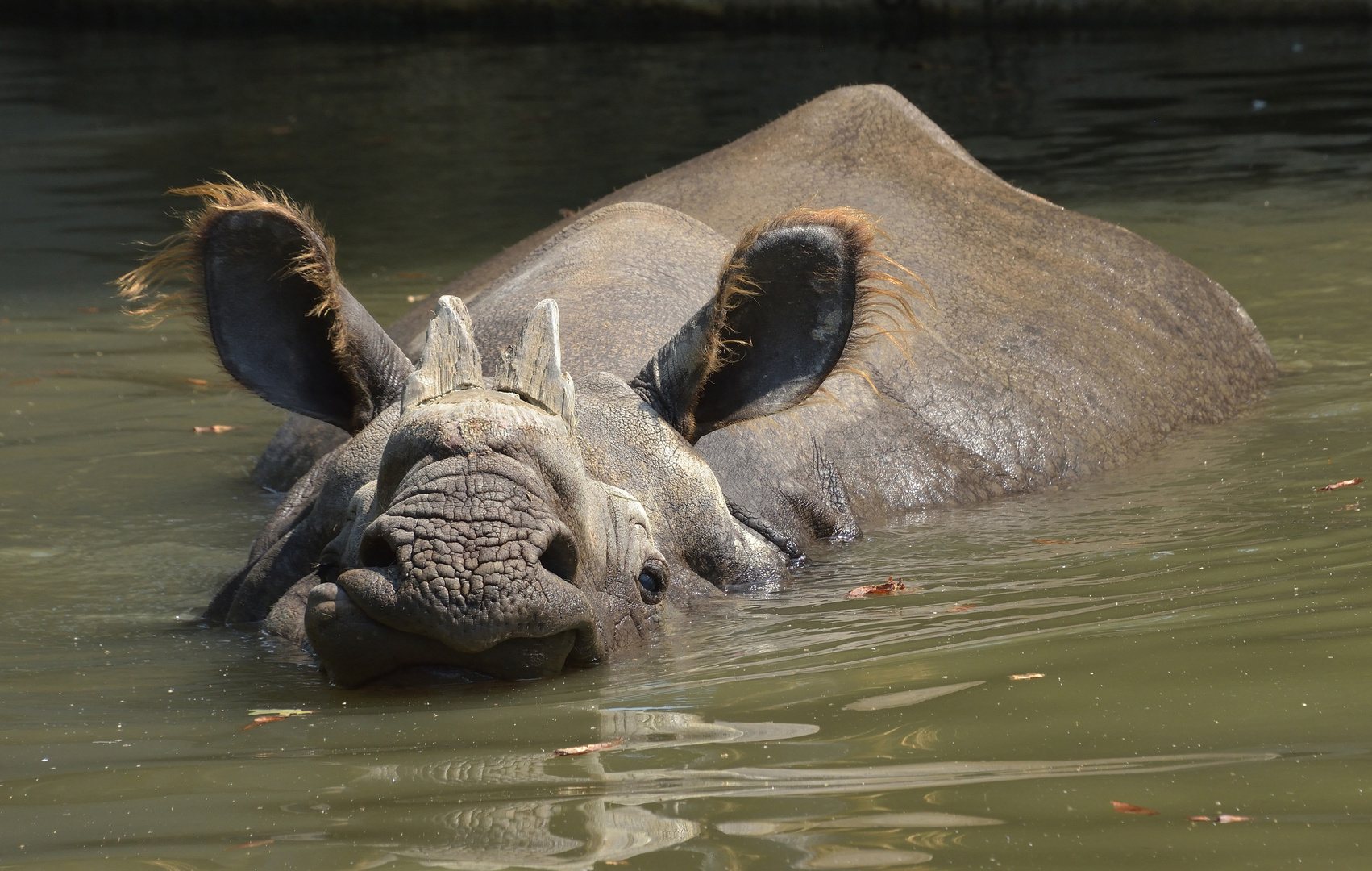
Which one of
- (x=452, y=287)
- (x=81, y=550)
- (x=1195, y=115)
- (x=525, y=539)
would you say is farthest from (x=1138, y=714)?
(x=1195, y=115)

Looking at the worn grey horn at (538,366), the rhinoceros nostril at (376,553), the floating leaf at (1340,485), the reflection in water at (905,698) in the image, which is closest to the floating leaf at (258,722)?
the rhinoceros nostril at (376,553)

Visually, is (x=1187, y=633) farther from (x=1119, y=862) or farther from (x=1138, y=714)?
(x=1119, y=862)

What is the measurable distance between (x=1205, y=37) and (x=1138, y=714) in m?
20.8

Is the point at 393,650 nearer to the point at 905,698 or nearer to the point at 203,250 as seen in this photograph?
the point at 905,698

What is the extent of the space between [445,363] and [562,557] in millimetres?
626

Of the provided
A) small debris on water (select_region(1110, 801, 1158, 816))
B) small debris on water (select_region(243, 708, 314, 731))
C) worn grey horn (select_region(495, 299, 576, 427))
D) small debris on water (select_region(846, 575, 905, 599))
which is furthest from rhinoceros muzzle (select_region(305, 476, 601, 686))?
small debris on water (select_region(1110, 801, 1158, 816))

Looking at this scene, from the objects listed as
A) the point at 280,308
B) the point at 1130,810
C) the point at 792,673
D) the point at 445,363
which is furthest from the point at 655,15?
the point at 1130,810

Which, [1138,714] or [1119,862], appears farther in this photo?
[1138,714]

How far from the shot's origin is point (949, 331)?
21.6 ft

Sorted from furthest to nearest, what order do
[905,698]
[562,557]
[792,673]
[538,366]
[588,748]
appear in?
[538,366] < [562,557] < [792,673] < [905,698] < [588,748]

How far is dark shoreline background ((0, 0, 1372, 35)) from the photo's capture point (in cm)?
2294

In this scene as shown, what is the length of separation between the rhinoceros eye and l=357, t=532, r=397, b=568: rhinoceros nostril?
82 cm

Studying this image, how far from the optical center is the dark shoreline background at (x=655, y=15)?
22.9 m

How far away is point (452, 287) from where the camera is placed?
765cm
